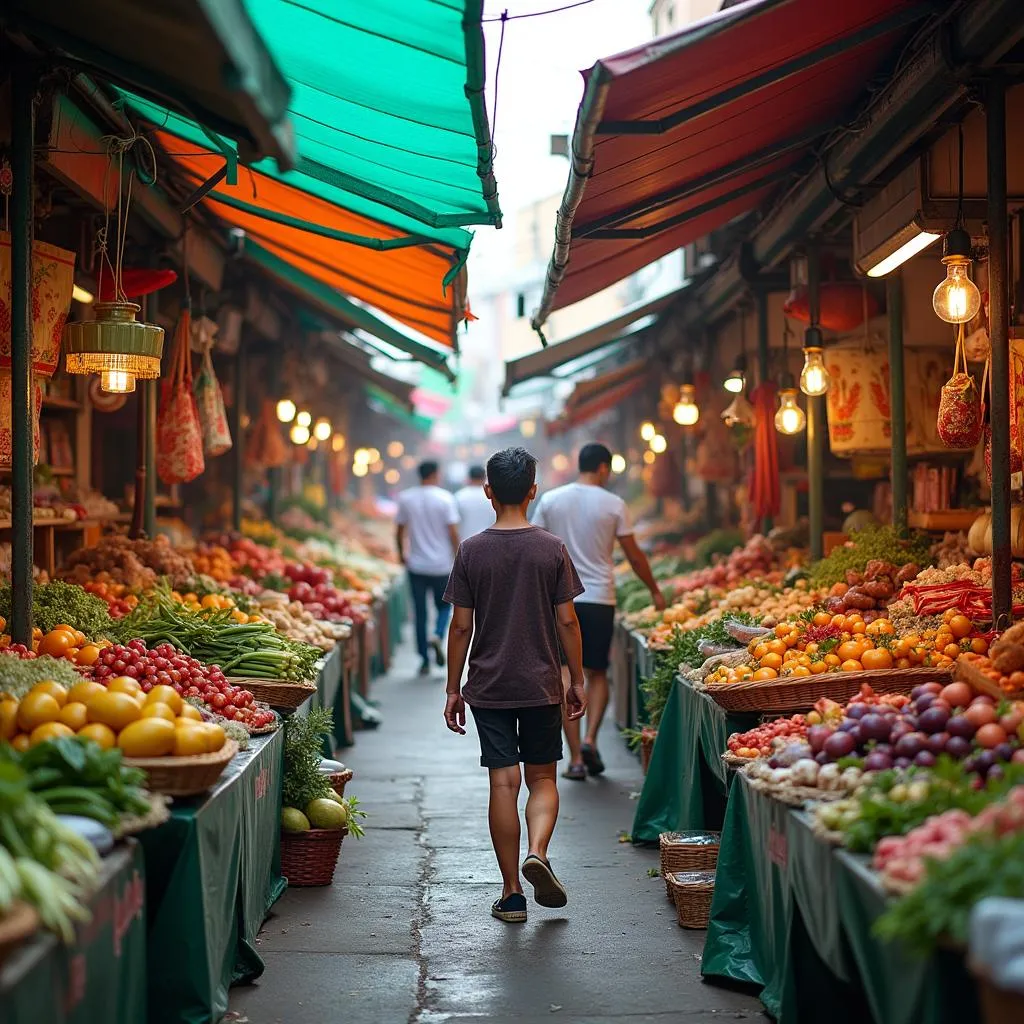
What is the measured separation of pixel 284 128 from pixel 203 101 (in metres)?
0.91

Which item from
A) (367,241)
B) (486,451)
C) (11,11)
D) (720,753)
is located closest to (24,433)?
(11,11)

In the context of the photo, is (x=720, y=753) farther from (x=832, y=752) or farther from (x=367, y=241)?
(x=367, y=241)

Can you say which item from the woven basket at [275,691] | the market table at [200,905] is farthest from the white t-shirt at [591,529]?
the market table at [200,905]

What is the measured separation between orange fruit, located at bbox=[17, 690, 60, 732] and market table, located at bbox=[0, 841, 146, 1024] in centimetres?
64

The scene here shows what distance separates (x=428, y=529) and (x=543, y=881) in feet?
28.5

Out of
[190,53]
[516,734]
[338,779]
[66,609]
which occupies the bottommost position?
[338,779]

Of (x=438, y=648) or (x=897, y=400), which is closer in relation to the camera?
(x=897, y=400)

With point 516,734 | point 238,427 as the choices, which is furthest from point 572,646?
point 238,427

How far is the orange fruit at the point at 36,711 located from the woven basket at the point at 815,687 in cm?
292

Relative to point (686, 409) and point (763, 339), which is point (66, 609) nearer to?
point (763, 339)

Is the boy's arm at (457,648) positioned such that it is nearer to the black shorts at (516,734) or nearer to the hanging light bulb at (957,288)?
the black shorts at (516,734)

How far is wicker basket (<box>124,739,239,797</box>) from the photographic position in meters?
4.30

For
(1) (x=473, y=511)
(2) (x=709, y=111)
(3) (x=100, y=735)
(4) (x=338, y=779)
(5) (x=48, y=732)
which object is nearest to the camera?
(5) (x=48, y=732)

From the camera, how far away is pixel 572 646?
605 cm
